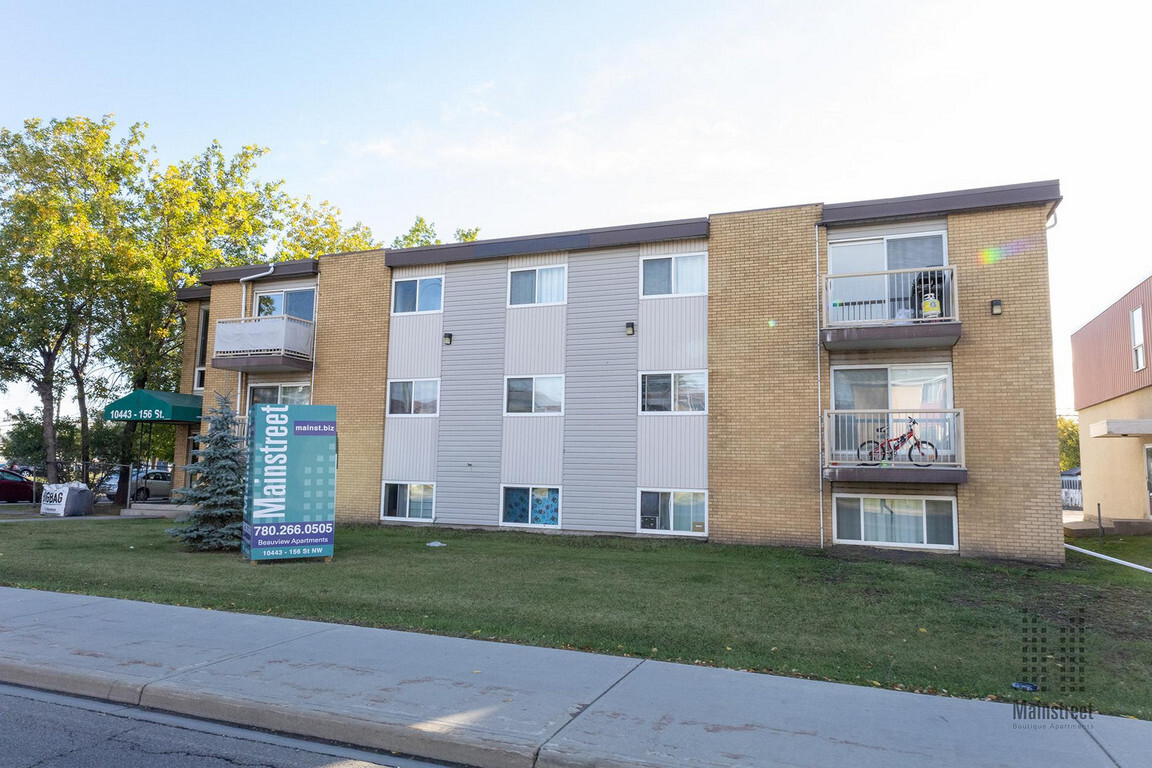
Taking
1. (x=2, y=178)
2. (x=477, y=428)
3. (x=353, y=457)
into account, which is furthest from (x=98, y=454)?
(x=477, y=428)

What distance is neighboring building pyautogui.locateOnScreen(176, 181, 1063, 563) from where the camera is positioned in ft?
43.7

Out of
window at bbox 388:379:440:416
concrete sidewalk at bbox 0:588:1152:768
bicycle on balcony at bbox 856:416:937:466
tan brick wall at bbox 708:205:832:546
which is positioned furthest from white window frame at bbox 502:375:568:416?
concrete sidewalk at bbox 0:588:1152:768

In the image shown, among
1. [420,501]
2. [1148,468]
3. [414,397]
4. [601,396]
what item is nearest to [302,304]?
[414,397]

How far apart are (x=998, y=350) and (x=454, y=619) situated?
11.3m

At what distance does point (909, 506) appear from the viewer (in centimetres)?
1384

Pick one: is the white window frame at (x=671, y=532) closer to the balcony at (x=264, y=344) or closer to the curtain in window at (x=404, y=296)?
the curtain in window at (x=404, y=296)

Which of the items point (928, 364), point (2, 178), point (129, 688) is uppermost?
point (2, 178)

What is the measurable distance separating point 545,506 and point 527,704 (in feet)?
38.7

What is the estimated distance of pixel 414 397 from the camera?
18406 millimetres

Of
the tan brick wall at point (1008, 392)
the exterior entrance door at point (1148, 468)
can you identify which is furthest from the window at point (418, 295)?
the exterior entrance door at point (1148, 468)

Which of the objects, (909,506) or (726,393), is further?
(726,393)

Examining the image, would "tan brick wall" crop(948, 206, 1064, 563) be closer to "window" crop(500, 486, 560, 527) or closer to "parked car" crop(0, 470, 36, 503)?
"window" crop(500, 486, 560, 527)

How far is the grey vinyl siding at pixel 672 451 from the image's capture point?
15.5m

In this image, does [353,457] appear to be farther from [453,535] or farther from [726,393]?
[726,393]
